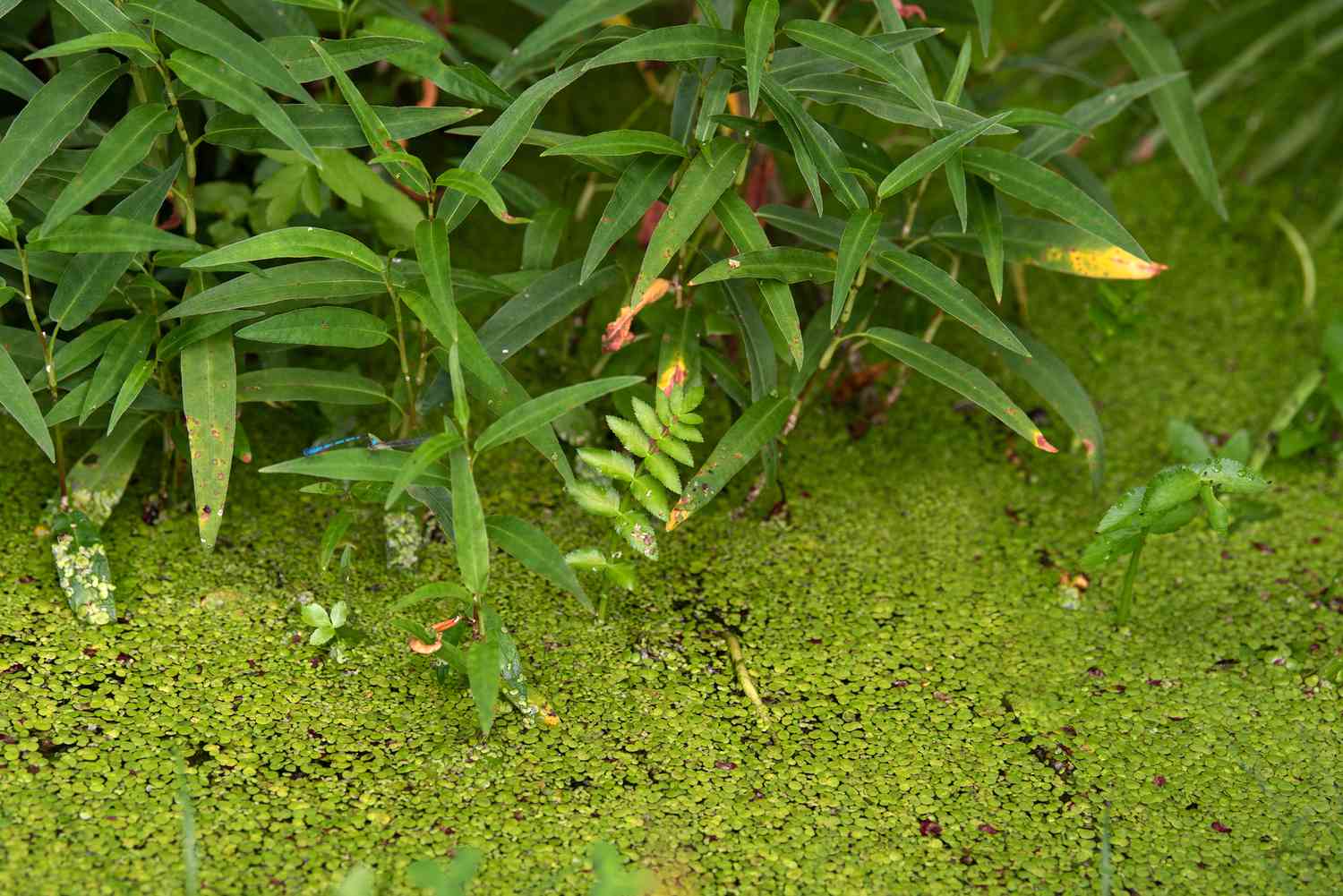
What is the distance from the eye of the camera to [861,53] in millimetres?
1582

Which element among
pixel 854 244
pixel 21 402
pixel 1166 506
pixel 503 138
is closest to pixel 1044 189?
pixel 854 244

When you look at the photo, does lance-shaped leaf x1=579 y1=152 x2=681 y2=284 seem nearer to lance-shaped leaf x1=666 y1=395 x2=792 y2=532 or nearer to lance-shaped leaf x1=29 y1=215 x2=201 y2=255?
lance-shaped leaf x1=666 y1=395 x2=792 y2=532

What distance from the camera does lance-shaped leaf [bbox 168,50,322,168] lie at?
4.96 ft

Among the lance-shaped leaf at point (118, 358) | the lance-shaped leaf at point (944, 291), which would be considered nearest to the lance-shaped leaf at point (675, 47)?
the lance-shaped leaf at point (944, 291)

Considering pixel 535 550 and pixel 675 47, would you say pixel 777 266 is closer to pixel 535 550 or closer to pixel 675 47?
pixel 675 47

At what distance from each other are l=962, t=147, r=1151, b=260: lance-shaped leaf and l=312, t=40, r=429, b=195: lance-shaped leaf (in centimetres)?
70

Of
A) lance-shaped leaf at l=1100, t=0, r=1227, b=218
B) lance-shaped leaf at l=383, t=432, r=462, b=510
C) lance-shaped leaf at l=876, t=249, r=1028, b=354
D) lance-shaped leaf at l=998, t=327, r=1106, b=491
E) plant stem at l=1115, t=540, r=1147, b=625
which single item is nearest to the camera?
lance-shaped leaf at l=383, t=432, r=462, b=510

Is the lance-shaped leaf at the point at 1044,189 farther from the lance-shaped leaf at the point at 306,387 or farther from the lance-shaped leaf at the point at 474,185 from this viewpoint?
the lance-shaped leaf at the point at 306,387

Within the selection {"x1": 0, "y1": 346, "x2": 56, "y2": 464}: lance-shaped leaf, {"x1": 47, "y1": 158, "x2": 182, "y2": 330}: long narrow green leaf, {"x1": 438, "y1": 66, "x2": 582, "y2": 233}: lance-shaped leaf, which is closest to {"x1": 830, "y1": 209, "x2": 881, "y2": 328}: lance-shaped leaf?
{"x1": 438, "y1": 66, "x2": 582, "y2": 233}: lance-shaped leaf

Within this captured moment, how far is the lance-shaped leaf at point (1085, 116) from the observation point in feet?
6.21

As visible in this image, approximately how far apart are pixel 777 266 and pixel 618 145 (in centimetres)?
25

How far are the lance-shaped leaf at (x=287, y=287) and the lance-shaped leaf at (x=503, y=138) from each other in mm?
128

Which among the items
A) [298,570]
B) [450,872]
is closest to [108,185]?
[298,570]

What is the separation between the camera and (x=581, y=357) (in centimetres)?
237
